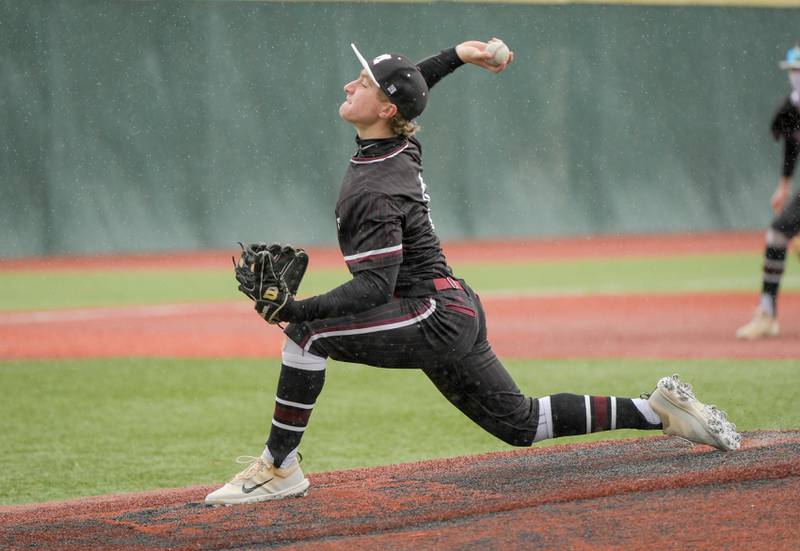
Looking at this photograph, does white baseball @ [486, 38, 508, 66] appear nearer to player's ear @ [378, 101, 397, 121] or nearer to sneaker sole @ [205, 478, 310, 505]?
player's ear @ [378, 101, 397, 121]

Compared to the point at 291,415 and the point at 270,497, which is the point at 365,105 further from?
the point at 270,497

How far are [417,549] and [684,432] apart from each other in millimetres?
1618

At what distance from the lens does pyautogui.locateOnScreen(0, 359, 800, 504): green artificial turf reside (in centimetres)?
629

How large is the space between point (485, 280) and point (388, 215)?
1252 centimetres

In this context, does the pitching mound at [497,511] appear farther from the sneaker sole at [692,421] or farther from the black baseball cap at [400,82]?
the black baseball cap at [400,82]

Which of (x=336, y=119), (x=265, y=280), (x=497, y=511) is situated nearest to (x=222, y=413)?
(x=265, y=280)

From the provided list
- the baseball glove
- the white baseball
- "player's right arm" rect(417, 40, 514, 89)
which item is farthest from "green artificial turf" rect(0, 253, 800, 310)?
the baseball glove

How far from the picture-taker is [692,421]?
16.4ft

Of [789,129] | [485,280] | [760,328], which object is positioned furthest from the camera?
[485,280]

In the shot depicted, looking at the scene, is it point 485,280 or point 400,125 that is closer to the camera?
point 400,125

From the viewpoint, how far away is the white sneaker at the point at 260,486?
4.73 metres

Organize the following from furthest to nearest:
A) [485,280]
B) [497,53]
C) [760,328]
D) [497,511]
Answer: [485,280] < [760,328] < [497,53] < [497,511]

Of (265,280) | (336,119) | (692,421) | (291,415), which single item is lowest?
(692,421)

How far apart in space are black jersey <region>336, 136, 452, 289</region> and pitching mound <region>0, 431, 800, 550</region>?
0.88 metres
